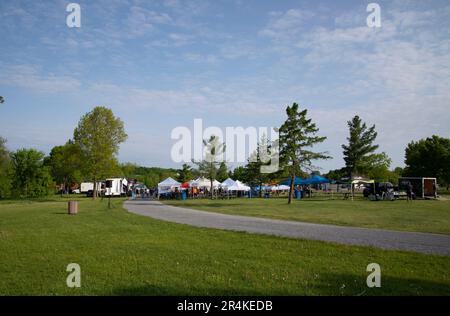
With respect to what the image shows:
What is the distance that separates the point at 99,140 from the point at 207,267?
44.1 metres

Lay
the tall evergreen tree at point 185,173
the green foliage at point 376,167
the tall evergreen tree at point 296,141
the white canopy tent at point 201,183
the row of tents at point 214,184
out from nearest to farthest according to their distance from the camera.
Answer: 1. the tall evergreen tree at point 296,141
2. the row of tents at point 214,184
3. the white canopy tent at point 201,183
4. the green foliage at point 376,167
5. the tall evergreen tree at point 185,173

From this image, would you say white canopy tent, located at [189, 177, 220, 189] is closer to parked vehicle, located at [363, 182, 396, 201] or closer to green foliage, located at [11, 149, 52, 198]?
parked vehicle, located at [363, 182, 396, 201]

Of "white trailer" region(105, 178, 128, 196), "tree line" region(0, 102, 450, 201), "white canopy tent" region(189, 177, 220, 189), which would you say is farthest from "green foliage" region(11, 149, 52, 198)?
"white canopy tent" region(189, 177, 220, 189)

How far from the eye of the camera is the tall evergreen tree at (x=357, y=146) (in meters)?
80.6

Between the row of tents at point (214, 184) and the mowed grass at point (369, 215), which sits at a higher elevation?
the row of tents at point (214, 184)

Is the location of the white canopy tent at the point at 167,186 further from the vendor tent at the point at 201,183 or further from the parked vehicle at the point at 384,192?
the parked vehicle at the point at 384,192

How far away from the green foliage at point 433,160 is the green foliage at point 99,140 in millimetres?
56662

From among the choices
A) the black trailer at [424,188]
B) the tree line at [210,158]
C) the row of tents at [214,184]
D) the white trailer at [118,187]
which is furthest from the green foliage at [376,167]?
the white trailer at [118,187]

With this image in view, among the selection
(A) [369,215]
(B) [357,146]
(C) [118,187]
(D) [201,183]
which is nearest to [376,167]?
(B) [357,146]

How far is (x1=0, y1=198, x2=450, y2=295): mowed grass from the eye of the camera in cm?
637

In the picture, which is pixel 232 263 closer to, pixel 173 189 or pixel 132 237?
pixel 132 237

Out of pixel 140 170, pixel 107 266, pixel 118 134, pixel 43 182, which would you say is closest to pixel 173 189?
pixel 118 134

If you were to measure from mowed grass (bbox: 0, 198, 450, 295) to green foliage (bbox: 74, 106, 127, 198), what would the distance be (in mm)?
37411

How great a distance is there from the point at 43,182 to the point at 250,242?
57.3m
